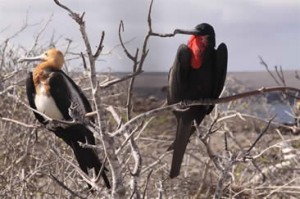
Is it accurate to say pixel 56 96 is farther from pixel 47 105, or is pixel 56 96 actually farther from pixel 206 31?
pixel 206 31

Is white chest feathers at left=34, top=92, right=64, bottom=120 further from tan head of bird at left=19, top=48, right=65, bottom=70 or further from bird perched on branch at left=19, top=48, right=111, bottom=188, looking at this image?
tan head of bird at left=19, top=48, right=65, bottom=70

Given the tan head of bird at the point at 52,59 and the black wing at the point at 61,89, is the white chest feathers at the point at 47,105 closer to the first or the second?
the black wing at the point at 61,89

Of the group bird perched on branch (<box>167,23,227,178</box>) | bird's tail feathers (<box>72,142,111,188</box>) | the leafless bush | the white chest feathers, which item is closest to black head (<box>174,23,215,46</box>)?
bird perched on branch (<box>167,23,227,178</box>)

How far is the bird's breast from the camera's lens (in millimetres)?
2957

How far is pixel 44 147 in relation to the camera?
4309mm

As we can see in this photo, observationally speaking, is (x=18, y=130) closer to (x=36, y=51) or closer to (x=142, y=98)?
(x=36, y=51)

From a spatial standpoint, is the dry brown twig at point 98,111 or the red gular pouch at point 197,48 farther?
the red gular pouch at point 197,48

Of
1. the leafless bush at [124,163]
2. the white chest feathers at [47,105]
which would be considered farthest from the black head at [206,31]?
the white chest feathers at [47,105]

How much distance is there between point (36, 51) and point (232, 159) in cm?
258

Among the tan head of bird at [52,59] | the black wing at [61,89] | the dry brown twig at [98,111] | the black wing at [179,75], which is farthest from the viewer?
the tan head of bird at [52,59]

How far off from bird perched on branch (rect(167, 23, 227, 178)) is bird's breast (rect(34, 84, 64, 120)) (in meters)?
0.72

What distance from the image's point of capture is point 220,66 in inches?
97.6

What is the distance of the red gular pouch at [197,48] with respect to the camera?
7.98 feet

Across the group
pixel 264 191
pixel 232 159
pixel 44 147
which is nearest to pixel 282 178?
pixel 264 191
